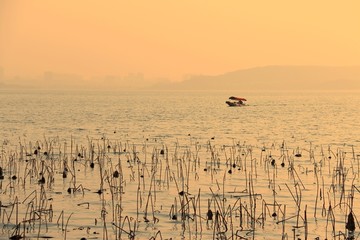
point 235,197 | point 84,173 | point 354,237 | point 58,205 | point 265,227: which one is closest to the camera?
point 354,237

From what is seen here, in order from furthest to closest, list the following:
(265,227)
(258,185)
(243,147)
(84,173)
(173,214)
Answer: (243,147)
(84,173)
(258,185)
(173,214)
(265,227)

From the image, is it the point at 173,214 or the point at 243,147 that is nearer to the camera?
the point at 173,214

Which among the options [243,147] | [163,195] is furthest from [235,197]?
[243,147]

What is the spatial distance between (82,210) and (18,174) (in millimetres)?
8511

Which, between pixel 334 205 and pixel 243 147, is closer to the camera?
pixel 334 205

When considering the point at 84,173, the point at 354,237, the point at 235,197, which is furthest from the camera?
the point at 84,173

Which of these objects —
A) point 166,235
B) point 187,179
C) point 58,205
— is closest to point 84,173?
point 187,179

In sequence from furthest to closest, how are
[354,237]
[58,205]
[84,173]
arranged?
[84,173] < [58,205] < [354,237]

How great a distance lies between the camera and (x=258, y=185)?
30.2 m

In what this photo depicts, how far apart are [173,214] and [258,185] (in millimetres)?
8731

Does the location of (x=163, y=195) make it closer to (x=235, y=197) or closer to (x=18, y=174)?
(x=235, y=197)

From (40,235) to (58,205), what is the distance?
4.94 m

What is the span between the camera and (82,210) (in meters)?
23.6

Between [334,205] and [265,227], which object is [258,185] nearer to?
[334,205]
